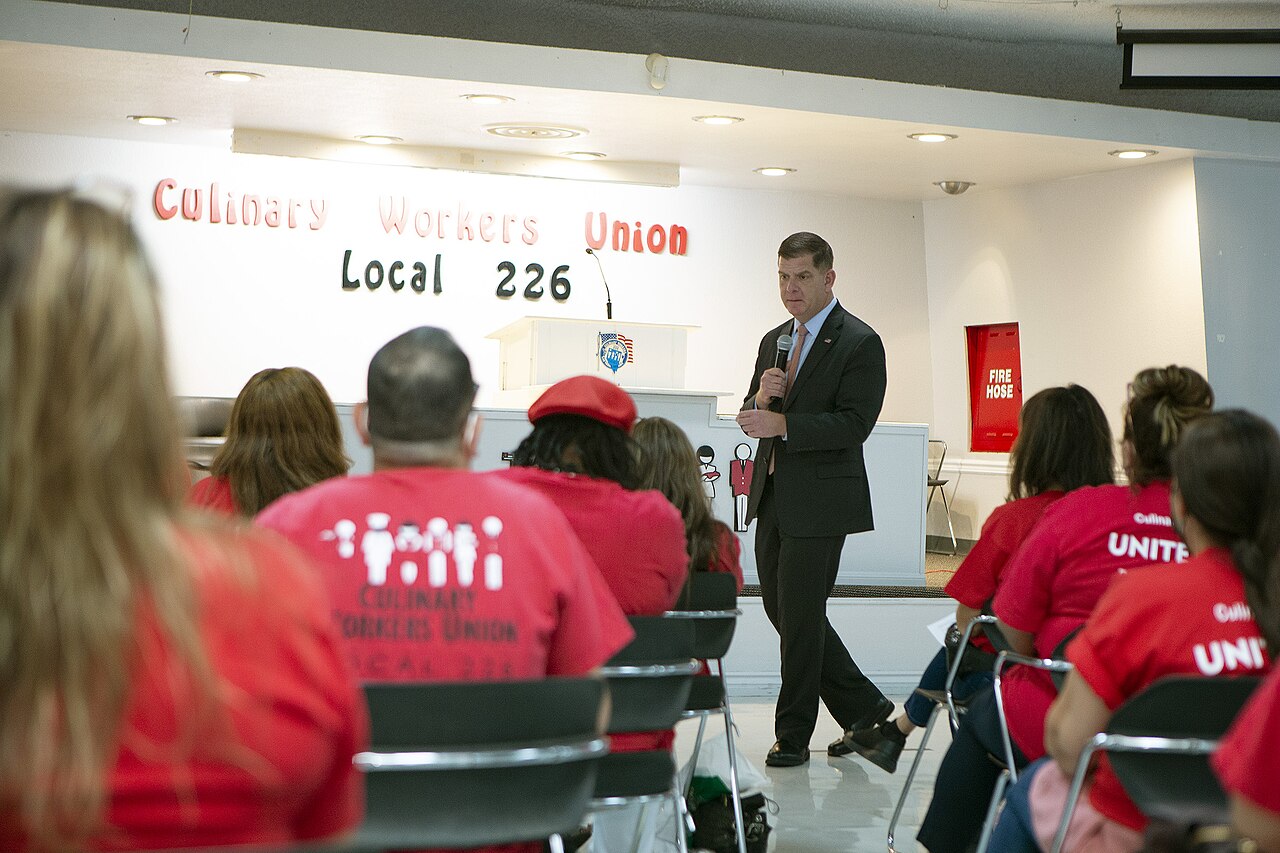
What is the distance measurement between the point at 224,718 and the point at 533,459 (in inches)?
76.0

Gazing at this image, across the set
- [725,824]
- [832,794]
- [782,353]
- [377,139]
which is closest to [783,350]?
[782,353]

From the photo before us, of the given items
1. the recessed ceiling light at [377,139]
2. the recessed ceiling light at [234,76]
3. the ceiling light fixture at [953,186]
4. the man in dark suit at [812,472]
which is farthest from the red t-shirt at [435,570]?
the ceiling light fixture at [953,186]

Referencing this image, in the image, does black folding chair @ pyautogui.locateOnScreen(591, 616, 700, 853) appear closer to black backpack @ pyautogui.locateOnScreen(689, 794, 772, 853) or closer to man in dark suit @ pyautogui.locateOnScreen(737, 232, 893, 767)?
black backpack @ pyautogui.locateOnScreen(689, 794, 772, 853)

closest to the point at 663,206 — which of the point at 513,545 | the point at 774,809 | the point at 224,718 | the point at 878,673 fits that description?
the point at 878,673

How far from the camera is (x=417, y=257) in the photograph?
9711 millimetres

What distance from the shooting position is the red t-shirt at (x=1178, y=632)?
1.96 metres

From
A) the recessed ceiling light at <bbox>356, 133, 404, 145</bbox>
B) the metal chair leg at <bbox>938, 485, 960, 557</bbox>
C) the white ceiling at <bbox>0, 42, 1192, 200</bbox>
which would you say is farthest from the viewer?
the metal chair leg at <bbox>938, 485, 960, 557</bbox>

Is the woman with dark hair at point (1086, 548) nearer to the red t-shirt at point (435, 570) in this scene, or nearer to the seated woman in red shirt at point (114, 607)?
the red t-shirt at point (435, 570)

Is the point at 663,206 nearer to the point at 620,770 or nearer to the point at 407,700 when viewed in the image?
the point at 620,770

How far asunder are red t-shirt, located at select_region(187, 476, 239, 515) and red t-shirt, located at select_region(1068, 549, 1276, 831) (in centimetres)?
180

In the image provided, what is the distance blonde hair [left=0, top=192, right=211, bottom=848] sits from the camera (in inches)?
34.8

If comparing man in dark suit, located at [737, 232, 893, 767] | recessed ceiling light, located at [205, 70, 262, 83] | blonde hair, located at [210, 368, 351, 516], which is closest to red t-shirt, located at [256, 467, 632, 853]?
blonde hair, located at [210, 368, 351, 516]

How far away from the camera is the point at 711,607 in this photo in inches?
124

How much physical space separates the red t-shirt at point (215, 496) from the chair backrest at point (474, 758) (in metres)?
1.36
